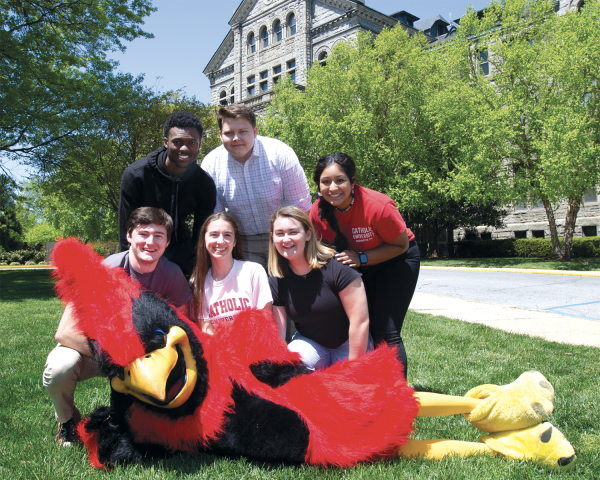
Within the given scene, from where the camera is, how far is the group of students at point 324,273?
287cm

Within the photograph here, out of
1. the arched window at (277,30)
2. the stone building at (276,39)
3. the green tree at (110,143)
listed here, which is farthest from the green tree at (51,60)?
the arched window at (277,30)

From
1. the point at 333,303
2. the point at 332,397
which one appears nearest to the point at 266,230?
the point at 333,303

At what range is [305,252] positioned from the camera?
296cm

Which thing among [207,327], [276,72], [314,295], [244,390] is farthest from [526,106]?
[276,72]

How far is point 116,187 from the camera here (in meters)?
18.9

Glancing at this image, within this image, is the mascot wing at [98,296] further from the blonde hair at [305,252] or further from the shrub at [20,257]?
the shrub at [20,257]

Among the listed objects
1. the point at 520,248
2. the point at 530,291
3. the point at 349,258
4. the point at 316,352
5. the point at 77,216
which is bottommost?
the point at 530,291

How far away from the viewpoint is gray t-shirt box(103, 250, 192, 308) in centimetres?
268

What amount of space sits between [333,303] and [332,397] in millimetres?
775

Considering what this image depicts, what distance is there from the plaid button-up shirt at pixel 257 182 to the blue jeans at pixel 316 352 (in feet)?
3.47

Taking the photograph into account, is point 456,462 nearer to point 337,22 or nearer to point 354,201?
point 354,201

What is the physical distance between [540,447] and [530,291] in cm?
895

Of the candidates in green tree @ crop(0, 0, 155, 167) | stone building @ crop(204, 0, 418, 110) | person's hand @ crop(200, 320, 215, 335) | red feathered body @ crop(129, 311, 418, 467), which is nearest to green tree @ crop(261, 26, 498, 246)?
stone building @ crop(204, 0, 418, 110)

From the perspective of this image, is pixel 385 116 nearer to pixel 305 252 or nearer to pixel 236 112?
pixel 236 112
